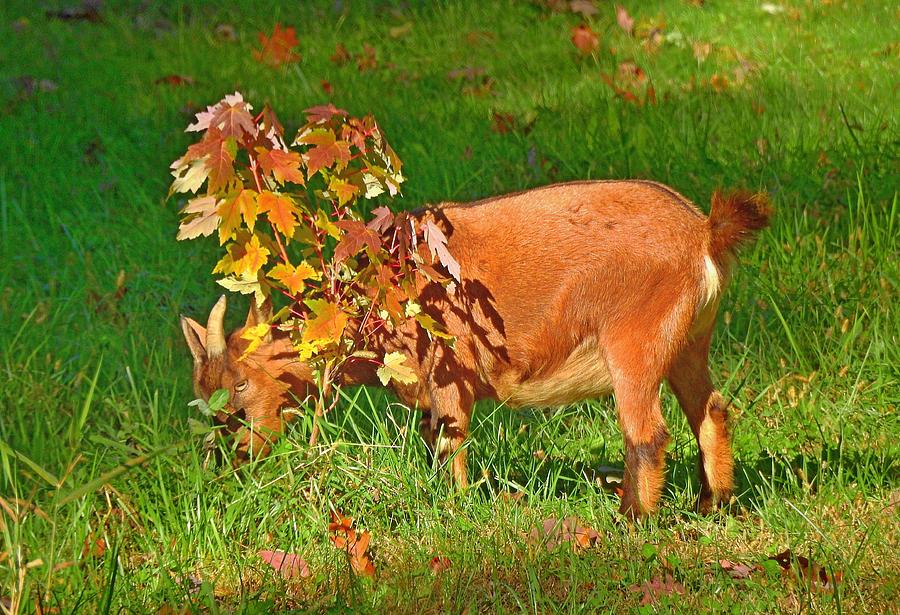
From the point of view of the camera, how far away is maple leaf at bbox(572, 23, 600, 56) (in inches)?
357

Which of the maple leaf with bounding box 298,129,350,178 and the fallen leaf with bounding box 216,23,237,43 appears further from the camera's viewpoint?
the fallen leaf with bounding box 216,23,237,43

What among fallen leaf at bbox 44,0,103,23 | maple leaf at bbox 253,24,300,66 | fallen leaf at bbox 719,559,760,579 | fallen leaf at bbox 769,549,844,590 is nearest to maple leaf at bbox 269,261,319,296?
fallen leaf at bbox 719,559,760,579

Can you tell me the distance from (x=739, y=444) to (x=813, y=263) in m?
1.14

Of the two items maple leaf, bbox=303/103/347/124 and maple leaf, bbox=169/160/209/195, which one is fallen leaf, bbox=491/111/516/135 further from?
maple leaf, bbox=169/160/209/195

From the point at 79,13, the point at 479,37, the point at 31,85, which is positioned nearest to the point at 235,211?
→ the point at 479,37

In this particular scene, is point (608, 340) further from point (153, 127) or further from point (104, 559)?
point (153, 127)

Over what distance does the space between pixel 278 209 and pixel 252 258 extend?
192 mm

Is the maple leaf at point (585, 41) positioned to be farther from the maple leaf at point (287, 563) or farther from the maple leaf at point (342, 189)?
the maple leaf at point (287, 563)

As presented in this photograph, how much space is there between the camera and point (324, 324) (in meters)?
4.03

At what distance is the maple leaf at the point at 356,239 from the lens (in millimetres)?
3910

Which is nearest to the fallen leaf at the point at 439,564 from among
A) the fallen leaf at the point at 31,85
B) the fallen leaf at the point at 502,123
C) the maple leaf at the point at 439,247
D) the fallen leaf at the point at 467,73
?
the maple leaf at the point at 439,247

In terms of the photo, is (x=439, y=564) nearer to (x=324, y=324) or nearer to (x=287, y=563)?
(x=287, y=563)

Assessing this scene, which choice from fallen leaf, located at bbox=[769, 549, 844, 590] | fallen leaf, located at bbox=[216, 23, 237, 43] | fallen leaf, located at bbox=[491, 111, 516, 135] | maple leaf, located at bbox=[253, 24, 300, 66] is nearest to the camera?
fallen leaf, located at bbox=[769, 549, 844, 590]

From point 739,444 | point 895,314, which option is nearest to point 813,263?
point 895,314
